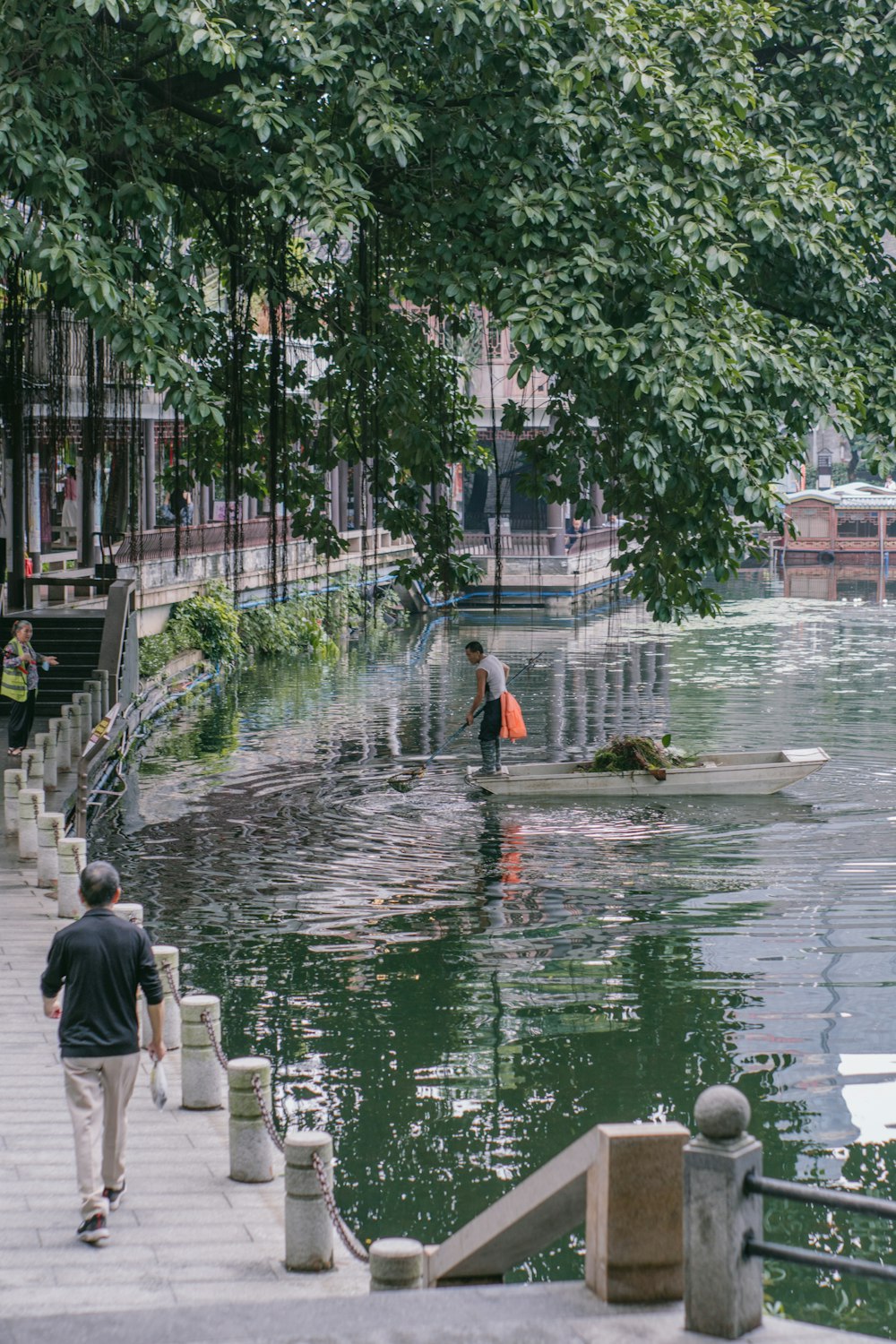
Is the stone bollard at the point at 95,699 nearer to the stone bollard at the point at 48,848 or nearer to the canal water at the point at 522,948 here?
the canal water at the point at 522,948

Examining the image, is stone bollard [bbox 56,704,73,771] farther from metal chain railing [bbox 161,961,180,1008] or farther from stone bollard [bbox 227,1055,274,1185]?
stone bollard [bbox 227,1055,274,1185]

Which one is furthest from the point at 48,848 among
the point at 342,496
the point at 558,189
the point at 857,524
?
the point at 857,524

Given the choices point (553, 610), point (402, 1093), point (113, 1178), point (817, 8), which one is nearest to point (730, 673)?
point (553, 610)

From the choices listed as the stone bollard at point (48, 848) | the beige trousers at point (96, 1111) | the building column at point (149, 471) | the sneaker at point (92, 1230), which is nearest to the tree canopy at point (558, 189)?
the stone bollard at point (48, 848)

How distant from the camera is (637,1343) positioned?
543cm

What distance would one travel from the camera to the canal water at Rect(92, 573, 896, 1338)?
10.6 meters

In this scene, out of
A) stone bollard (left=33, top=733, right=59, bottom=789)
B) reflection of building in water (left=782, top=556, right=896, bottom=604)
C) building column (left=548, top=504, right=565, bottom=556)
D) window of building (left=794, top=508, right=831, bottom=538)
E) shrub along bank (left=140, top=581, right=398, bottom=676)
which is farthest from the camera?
window of building (left=794, top=508, right=831, bottom=538)

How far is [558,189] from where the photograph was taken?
16125 millimetres

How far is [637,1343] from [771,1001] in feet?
28.6

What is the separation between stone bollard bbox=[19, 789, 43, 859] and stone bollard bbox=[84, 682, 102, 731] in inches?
298

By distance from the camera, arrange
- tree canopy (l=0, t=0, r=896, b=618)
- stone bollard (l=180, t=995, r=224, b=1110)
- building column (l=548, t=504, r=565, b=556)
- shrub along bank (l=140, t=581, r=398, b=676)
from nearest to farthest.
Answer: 1. stone bollard (l=180, t=995, r=224, b=1110)
2. tree canopy (l=0, t=0, r=896, b=618)
3. shrub along bank (l=140, t=581, r=398, b=676)
4. building column (l=548, t=504, r=565, b=556)

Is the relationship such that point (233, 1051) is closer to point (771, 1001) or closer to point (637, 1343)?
point (771, 1001)

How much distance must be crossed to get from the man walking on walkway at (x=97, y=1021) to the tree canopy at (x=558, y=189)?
8.59 meters

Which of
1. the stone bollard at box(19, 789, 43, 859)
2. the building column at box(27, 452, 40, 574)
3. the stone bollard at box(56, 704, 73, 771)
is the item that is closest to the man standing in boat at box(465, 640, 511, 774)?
the stone bollard at box(56, 704, 73, 771)
